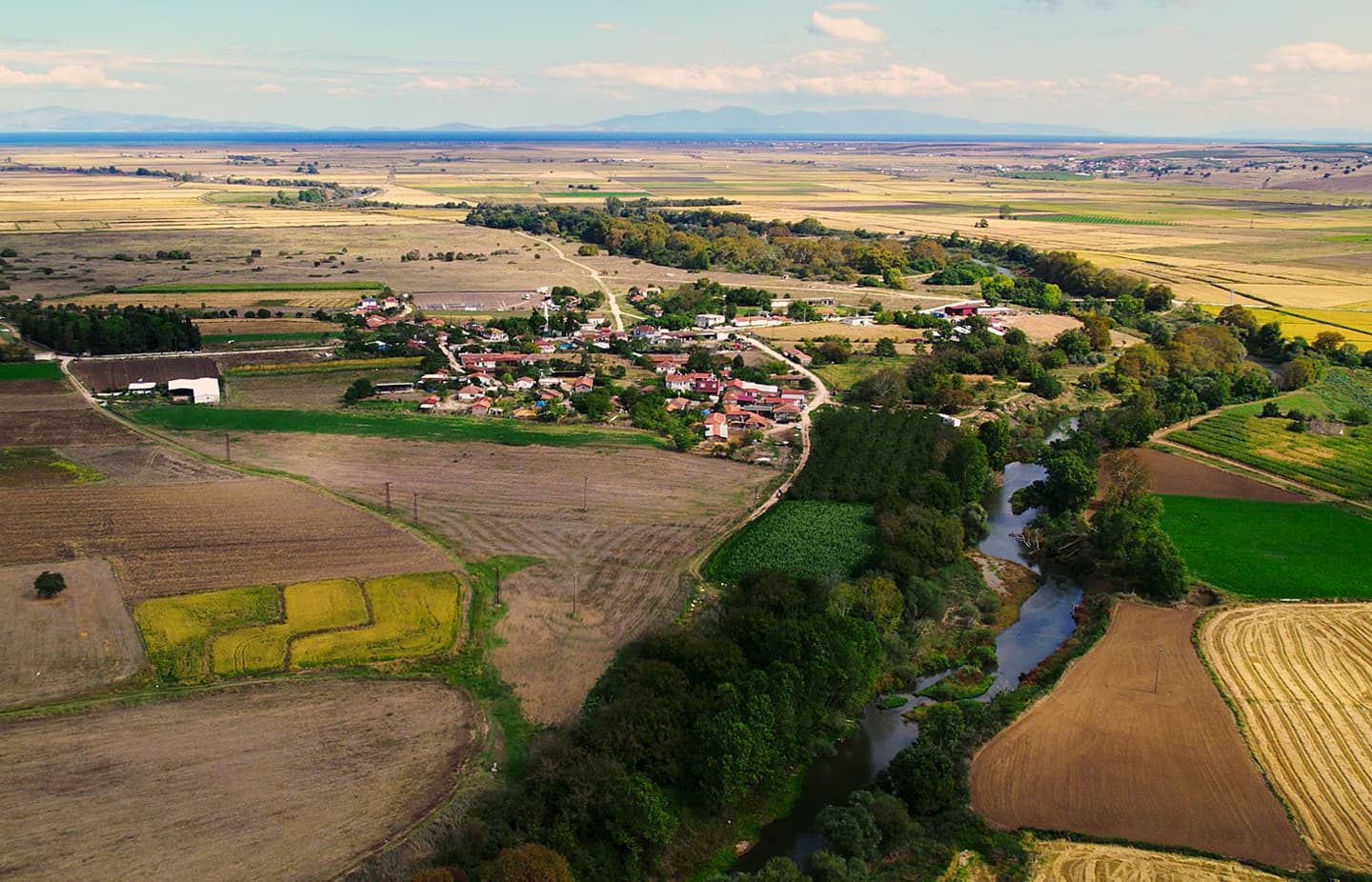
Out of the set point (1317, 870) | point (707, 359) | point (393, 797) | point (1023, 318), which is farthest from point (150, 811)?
point (1023, 318)

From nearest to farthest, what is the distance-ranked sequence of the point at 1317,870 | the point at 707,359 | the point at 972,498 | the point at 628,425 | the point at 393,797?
the point at 1317,870 < the point at 393,797 < the point at 972,498 < the point at 628,425 < the point at 707,359

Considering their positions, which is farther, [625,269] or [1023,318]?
[625,269]

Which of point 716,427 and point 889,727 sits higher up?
point 716,427

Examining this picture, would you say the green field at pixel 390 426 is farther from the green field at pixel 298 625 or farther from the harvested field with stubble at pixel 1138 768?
the harvested field with stubble at pixel 1138 768

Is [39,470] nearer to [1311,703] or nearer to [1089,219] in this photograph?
[1311,703]

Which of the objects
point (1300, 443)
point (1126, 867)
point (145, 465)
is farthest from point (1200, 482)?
point (145, 465)

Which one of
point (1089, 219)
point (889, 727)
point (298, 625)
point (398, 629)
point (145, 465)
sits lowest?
point (889, 727)

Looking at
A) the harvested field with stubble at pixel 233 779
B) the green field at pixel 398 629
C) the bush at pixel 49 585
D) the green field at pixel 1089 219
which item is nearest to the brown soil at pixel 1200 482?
the green field at pixel 398 629

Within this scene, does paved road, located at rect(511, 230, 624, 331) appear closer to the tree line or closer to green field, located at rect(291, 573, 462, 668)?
the tree line

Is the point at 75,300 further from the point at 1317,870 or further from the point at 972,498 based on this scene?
the point at 1317,870
